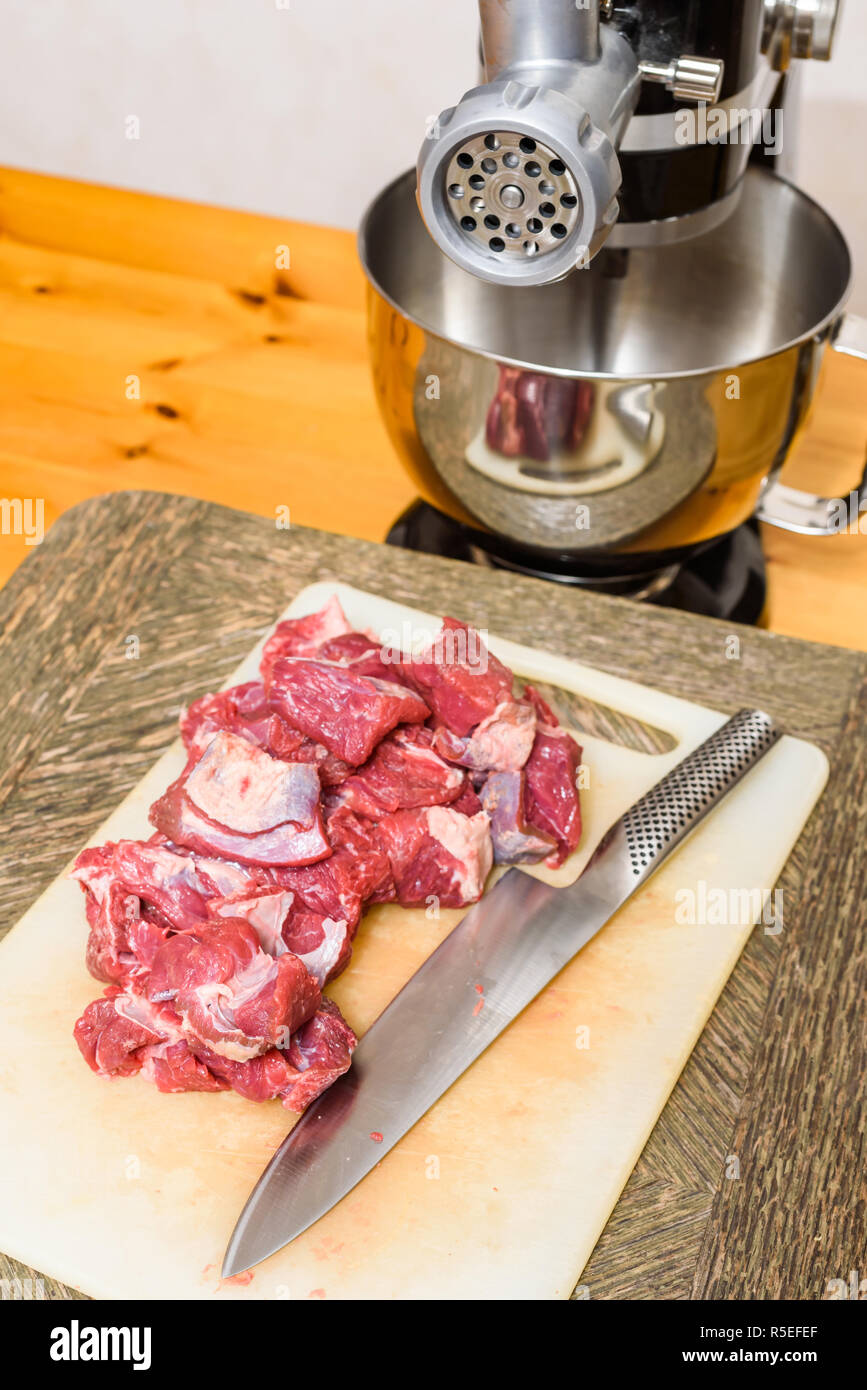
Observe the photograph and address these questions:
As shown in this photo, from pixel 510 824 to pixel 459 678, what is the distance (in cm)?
15

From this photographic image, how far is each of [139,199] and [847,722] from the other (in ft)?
5.68

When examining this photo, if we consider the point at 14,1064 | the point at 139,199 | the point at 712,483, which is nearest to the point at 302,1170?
the point at 14,1064

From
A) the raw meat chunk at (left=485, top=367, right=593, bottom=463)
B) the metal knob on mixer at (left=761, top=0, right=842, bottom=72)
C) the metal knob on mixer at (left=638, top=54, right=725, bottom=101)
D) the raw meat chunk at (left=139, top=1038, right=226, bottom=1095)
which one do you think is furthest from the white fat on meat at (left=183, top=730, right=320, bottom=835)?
the metal knob on mixer at (left=761, top=0, right=842, bottom=72)

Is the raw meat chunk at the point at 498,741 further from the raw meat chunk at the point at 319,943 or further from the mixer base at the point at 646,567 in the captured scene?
the mixer base at the point at 646,567

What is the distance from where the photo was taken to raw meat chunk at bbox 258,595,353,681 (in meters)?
1.48

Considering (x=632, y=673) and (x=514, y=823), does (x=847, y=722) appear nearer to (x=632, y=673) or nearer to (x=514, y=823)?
(x=632, y=673)

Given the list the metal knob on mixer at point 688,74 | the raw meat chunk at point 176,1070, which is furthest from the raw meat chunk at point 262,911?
the metal knob on mixer at point 688,74

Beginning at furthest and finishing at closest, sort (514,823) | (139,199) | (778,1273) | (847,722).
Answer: (139,199) < (847,722) < (514,823) < (778,1273)

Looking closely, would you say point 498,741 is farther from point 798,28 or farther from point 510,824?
point 798,28

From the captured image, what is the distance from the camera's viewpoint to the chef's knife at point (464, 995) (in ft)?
3.71

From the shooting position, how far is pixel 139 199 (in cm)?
257

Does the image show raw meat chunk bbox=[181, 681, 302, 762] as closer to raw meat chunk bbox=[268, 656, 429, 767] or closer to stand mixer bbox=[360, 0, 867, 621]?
raw meat chunk bbox=[268, 656, 429, 767]

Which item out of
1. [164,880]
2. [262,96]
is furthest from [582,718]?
[262,96]

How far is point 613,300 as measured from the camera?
1800 mm
